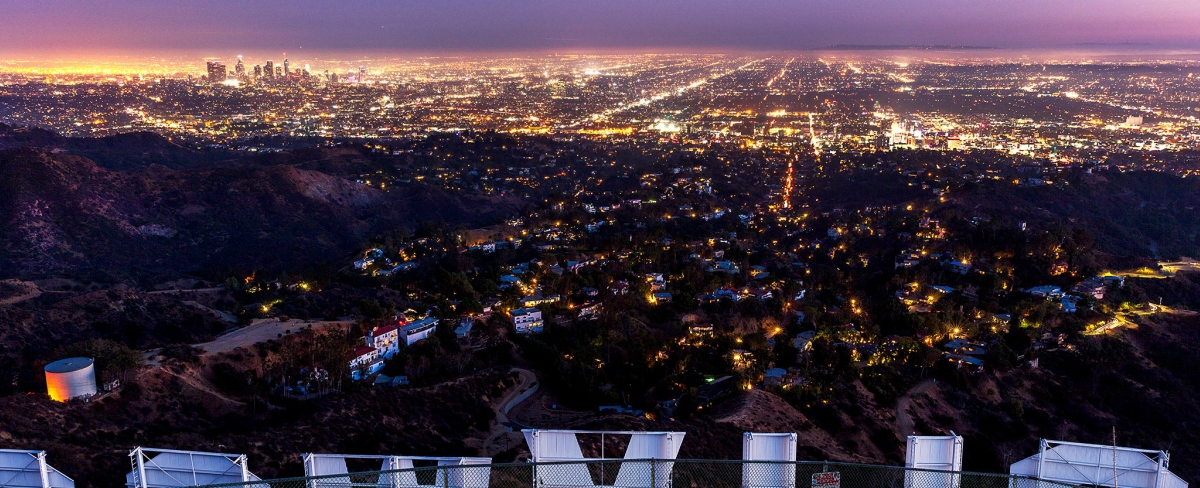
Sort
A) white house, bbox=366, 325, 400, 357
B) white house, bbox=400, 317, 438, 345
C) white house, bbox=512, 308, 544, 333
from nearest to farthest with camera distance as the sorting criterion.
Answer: white house, bbox=366, 325, 400, 357 < white house, bbox=400, 317, 438, 345 < white house, bbox=512, 308, 544, 333

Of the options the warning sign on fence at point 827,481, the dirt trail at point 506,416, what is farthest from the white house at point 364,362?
the warning sign on fence at point 827,481

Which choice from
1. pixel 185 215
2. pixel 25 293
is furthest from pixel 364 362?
pixel 185 215

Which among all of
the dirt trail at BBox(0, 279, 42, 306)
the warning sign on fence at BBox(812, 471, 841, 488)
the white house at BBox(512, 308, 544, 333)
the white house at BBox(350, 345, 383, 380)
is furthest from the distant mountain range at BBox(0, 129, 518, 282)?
the warning sign on fence at BBox(812, 471, 841, 488)

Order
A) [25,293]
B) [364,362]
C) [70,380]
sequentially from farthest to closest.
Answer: [25,293]
[364,362]
[70,380]

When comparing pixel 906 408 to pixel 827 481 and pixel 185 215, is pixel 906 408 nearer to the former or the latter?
pixel 827 481

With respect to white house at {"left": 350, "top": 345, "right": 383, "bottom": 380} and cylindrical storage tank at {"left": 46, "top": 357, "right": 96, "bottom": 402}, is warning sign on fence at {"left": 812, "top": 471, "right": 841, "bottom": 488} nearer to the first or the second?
white house at {"left": 350, "top": 345, "right": 383, "bottom": 380}

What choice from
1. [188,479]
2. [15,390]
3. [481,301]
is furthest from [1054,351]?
[15,390]
